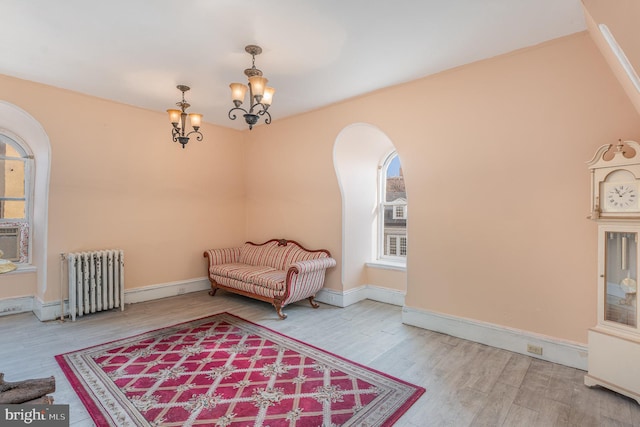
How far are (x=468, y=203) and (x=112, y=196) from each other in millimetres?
4657

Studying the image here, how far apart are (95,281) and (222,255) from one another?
5.89 feet

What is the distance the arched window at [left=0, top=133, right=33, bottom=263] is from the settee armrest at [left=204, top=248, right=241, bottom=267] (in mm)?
2382

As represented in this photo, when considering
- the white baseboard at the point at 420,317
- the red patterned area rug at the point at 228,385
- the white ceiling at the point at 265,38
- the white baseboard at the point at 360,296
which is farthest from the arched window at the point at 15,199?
the white baseboard at the point at 360,296

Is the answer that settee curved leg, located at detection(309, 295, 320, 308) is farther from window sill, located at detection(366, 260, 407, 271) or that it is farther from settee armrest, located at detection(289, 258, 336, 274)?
window sill, located at detection(366, 260, 407, 271)

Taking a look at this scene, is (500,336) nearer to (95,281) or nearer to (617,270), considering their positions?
(617,270)

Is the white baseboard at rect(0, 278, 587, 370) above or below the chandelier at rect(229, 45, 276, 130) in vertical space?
below

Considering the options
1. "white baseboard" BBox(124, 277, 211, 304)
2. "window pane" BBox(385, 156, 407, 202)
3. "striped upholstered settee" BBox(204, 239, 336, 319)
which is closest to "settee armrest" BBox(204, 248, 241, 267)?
"striped upholstered settee" BBox(204, 239, 336, 319)

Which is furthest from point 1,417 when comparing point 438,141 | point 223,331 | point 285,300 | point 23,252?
point 438,141

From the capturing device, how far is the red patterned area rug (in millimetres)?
2150

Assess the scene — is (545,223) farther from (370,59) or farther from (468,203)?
(370,59)

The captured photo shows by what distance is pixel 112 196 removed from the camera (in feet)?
14.8

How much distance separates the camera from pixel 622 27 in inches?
65.2

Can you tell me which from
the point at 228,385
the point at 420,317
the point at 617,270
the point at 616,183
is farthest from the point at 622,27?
the point at 228,385

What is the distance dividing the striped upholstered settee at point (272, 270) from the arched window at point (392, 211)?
1.08 meters
